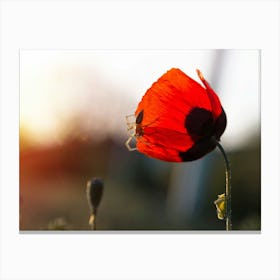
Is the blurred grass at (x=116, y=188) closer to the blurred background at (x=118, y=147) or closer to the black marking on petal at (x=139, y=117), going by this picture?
the blurred background at (x=118, y=147)

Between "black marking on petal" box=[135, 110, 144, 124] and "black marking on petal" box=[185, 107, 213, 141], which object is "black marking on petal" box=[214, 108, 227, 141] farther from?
"black marking on petal" box=[135, 110, 144, 124]

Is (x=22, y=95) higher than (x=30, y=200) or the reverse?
higher

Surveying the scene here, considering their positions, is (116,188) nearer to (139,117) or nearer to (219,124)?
(139,117)

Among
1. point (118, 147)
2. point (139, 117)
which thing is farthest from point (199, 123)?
point (118, 147)

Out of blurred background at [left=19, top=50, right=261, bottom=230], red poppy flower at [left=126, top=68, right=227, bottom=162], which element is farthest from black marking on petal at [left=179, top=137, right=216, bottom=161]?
blurred background at [left=19, top=50, right=261, bottom=230]
